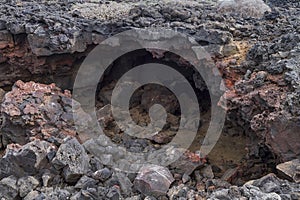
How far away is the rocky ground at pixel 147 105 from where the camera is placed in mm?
4637

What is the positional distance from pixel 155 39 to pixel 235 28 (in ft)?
4.46

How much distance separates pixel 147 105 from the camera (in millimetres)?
7590

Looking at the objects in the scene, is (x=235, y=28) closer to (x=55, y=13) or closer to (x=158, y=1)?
(x=158, y=1)

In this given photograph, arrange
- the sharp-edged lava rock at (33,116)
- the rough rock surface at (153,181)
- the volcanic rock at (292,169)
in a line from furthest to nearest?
1. the sharp-edged lava rock at (33,116)
2. the rough rock surface at (153,181)
3. the volcanic rock at (292,169)

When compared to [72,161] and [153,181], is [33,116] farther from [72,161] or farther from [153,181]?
[153,181]

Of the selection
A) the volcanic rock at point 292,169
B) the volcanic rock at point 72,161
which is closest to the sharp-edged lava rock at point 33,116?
the volcanic rock at point 72,161

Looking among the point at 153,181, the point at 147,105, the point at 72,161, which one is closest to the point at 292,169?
the point at 153,181

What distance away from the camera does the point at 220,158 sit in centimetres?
596

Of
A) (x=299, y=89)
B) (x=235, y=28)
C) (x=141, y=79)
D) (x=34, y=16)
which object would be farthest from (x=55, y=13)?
(x=299, y=89)

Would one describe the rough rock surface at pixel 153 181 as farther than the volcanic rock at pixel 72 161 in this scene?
No

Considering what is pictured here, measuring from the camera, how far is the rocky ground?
183 inches

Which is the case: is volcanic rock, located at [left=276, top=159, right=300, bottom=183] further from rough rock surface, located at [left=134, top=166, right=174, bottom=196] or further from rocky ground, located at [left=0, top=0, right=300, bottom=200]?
rough rock surface, located at [left=134, top=166, right=174, bottom=196]

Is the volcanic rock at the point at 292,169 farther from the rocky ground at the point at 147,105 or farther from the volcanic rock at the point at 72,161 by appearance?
the volcanic rock at the point at 72,161

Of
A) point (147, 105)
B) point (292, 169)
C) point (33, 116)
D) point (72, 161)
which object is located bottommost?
point (72, 161)
